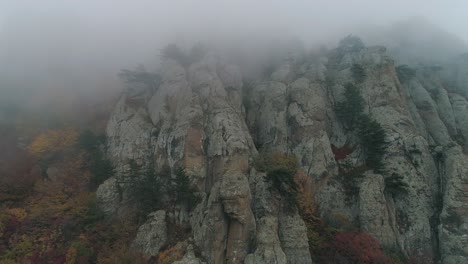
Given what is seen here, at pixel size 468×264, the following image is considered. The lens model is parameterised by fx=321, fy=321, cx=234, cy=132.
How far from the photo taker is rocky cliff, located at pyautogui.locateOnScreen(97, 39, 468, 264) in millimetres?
34312

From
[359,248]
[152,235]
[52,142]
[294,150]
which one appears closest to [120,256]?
[152,235]

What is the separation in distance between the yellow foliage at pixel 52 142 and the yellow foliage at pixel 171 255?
23.7 m

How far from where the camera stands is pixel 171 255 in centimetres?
3244

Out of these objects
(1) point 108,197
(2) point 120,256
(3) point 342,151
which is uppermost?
(3) point 342,151

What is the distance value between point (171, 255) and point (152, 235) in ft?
10.9

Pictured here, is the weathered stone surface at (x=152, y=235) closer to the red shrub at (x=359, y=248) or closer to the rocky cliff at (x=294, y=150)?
the rocky cliff at (x=294, y=150)

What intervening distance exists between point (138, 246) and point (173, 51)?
38956 mm

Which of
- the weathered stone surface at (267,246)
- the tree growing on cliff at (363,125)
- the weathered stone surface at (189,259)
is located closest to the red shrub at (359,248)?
the weathered stone surface at (267,246)

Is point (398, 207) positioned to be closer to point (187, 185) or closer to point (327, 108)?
point (327, 108)

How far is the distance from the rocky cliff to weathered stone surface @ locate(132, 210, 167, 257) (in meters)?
0.15

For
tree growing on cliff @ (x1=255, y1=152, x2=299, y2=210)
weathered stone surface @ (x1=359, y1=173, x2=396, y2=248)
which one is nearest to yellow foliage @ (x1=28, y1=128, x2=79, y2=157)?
tree growing on cliff @ (x1=255, y1=152, x2=299, y2=210)

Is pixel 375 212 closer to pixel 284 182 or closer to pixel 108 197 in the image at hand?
pixel 284 182

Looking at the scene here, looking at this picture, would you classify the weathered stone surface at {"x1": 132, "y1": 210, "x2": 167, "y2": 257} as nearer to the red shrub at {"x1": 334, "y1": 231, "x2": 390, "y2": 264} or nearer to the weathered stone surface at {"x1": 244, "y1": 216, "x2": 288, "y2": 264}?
A: the weathered stone surface at {"x1": 244, "y1": 216, "x2": 288, "y2": 264}

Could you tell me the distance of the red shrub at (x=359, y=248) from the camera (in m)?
32.7
